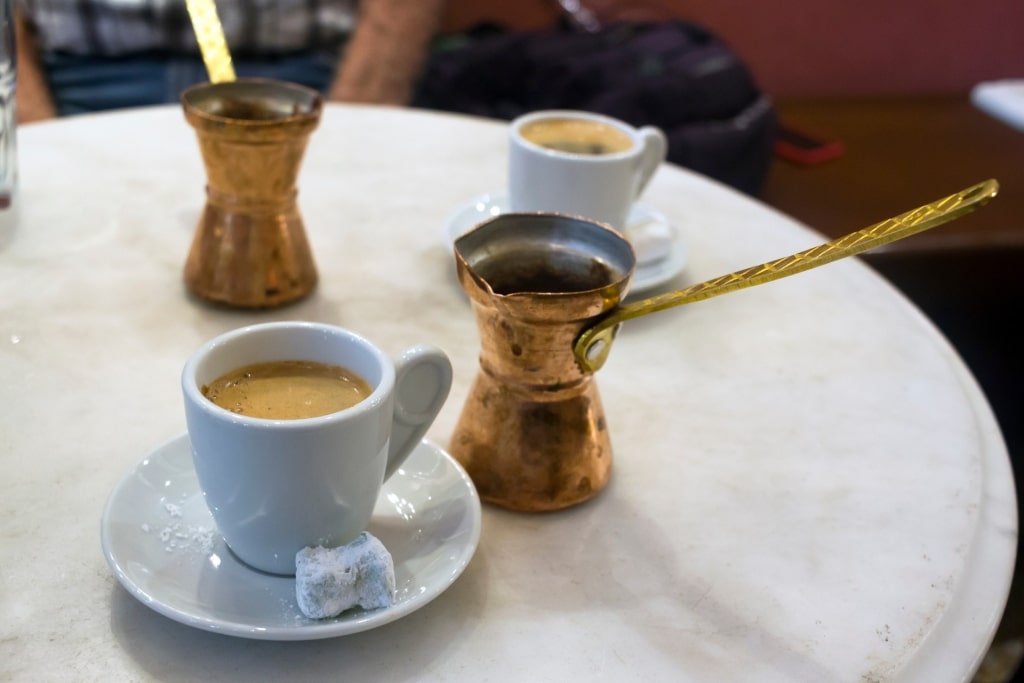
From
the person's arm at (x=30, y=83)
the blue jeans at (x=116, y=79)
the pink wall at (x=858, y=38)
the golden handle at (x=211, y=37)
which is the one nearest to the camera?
the golden handle at (x=211, y=37)

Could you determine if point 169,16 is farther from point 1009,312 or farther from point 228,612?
point 1009,312

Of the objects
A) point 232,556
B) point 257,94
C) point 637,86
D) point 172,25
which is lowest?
point 637,86

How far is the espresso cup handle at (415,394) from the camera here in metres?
0.60

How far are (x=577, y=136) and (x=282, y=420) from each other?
0.58 m

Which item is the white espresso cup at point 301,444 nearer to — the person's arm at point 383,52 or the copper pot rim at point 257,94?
the copper pot rim at point 257,94

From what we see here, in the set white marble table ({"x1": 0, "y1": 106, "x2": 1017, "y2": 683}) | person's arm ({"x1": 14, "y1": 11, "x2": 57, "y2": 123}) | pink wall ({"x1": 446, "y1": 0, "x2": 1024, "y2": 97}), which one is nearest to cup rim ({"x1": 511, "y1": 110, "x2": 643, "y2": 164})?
white marble table ({"x1": 0, "y1": 106, "x2": 1017, "y2": 683})

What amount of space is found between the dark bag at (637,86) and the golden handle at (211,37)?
1014mm

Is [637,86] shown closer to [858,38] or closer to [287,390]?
[858,38]

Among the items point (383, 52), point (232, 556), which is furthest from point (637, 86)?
point (232, 556)

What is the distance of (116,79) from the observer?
1.81 metres

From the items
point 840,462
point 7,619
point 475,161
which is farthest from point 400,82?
point 7,619

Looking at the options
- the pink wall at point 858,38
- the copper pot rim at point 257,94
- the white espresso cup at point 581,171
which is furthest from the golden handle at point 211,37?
the pink wall at point 858,38

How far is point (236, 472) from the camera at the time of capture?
0.55 m

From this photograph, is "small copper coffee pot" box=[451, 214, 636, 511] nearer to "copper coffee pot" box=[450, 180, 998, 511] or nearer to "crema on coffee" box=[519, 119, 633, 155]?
"copper coffee pot" box=[450, 180, 998, 511]
